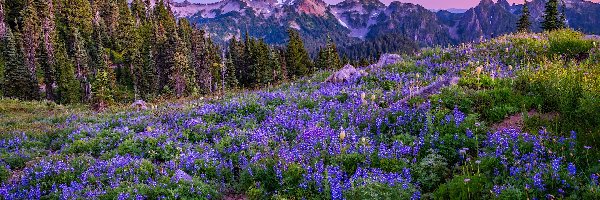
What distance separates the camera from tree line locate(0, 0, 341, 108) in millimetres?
62375

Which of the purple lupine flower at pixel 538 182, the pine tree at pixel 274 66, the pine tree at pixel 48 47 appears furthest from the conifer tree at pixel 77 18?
the purple lupine flower at pixel 538 182

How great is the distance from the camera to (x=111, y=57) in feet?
260

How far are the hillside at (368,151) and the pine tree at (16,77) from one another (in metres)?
57.7

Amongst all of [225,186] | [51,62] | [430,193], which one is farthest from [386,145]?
[51,62]

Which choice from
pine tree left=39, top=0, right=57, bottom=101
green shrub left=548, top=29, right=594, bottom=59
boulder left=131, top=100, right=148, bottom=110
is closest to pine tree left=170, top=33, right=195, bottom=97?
pine tree left=39, top=0, right=57, bottom=101

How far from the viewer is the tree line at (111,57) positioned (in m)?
62.4

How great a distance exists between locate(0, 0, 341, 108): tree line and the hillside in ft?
150

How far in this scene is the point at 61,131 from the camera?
12.9 meters

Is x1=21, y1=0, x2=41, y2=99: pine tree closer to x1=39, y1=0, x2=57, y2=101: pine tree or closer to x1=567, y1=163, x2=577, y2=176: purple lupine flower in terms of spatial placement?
x1=39, y1=0, x2=57, y2=101: pine tree

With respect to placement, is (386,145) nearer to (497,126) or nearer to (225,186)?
(497,126)

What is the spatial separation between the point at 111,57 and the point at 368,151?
83.4m

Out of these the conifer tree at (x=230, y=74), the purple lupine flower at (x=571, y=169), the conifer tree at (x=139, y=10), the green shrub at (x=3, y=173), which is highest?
the conifer tree at (x=139, y=10)

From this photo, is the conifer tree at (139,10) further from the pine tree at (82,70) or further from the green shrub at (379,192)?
the green shrub at (379,192)

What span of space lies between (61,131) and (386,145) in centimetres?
1119
